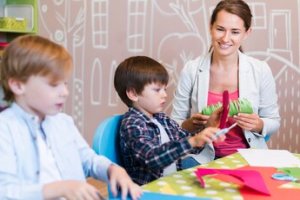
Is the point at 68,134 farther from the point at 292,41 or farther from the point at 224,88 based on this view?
the point at 292,41

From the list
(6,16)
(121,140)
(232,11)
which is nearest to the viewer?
(121,140)

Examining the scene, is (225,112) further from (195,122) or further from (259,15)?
(259,15)

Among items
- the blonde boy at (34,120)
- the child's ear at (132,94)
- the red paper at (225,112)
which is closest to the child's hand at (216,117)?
the red paper at (225,112)

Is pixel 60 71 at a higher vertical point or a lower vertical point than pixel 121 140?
higher

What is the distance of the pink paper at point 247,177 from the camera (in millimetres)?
937

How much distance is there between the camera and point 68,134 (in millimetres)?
1062

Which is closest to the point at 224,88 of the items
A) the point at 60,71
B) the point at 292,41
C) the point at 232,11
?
the point at 232,11

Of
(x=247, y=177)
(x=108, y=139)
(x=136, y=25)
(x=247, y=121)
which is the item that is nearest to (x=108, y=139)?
(x=108, y=139)

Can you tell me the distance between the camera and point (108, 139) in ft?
4.00

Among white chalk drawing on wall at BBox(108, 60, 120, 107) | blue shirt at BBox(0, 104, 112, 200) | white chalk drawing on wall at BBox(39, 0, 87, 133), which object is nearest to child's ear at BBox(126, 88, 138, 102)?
blue shirt at BBox(0, 104, 112, 200)

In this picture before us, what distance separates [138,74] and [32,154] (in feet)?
1.48

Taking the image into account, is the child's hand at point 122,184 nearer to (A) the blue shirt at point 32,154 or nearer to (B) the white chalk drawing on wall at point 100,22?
(A) the blue shirt at point 32,154

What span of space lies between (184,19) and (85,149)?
1460 mm

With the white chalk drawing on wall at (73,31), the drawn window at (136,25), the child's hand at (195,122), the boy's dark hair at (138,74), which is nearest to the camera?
the boy's dark hair at (138,74)
